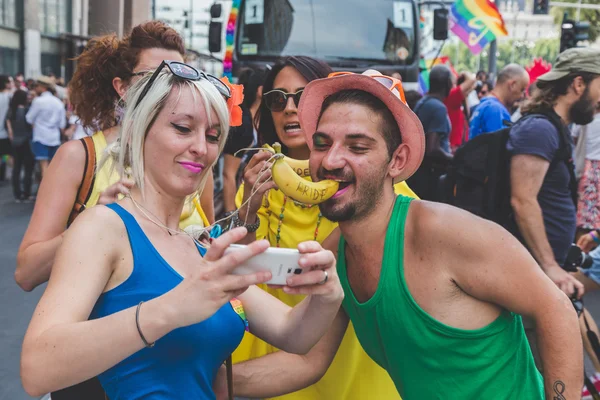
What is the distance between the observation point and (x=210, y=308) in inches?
65.7

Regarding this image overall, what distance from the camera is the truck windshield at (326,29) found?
10.9 m

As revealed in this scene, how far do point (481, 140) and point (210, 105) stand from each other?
2973 millimetres

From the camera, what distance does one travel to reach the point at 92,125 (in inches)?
133

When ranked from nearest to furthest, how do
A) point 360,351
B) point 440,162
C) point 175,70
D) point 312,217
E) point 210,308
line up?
point 210,308, point 175,70, point 360,351, point 312,217, point 440,162

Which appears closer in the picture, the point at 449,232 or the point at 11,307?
the point at 449,232

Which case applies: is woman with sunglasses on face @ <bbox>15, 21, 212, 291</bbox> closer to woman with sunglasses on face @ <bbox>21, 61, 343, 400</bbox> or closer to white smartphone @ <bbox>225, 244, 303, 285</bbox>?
woman with sunglasses on face @ <bbox>21, 61, 343, 400</bbox>

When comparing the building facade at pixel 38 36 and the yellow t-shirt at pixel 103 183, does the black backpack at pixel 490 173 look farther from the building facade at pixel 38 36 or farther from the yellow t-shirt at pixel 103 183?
the building facade at pixel 38 36

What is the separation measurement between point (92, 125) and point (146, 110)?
1293 mm

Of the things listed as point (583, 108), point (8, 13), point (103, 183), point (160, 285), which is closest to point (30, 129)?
point (583, 108)

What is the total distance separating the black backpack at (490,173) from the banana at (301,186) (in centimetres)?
266

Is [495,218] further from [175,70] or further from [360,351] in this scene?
[175,70]

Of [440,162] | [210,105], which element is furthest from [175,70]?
[440,162]

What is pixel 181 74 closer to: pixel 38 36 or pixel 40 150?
pixel 40 150

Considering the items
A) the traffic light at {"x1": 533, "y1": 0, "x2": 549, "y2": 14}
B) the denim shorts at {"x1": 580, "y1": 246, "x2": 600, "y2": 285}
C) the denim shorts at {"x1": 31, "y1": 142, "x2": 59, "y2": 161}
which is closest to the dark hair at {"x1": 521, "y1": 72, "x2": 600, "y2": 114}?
the denim shorts at {"x1": 580, "y1": 246, "x2": 600, "y2": 285}
